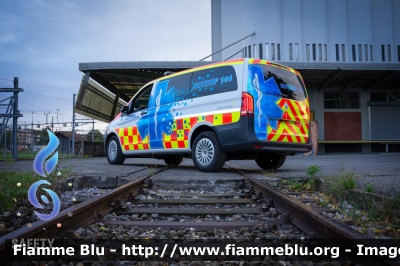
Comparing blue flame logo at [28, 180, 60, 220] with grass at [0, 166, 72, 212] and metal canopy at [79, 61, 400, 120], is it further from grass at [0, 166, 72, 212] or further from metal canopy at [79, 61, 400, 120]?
metal canopy at [79, 61, 400, 120]

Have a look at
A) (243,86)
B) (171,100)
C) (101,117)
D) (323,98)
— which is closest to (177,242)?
(243,86)

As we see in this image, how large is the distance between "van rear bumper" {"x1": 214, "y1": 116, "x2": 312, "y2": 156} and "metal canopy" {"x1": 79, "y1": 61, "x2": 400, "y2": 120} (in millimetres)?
12621

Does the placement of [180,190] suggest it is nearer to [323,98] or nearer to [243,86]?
[243,86]

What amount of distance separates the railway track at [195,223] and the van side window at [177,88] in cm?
333

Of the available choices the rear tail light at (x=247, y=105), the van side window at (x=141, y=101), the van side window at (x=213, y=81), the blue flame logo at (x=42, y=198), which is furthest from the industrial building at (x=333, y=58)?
the blue flame logo at (x=42, y=198)

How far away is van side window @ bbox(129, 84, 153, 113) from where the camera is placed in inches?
318

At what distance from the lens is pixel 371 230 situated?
260cm

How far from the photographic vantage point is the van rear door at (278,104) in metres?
5.83

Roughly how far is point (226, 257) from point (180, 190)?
2851 mm

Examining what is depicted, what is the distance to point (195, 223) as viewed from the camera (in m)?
2.80

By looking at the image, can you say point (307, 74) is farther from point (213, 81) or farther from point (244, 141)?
point (244, 141)

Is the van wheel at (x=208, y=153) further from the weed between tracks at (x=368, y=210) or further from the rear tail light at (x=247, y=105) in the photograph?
the weed between tracks at (x=368, y=210)

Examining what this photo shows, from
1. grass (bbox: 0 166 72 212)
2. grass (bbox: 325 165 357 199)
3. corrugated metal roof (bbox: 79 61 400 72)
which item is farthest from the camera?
corrugated metal roof (bbox: 79 61 400 72)

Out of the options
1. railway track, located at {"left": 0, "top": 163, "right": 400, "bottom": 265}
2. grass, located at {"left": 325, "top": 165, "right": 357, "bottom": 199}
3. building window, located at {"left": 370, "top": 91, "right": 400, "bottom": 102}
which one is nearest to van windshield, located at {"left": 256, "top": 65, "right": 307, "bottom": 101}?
grass, located at {"left": 325, "top": 165, "right": 357, "bottom": 199}
